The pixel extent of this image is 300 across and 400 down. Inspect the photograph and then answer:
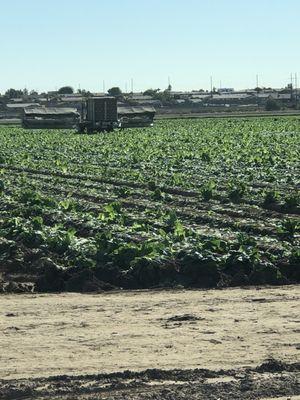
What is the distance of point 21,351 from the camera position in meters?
8.16

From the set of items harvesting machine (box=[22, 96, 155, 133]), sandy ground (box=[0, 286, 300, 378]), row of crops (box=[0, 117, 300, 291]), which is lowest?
sandy ground (box=[0, 286, 300, 378])

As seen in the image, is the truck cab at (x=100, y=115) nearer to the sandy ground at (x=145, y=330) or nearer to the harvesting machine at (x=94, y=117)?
the harvesting machine at (x=94, y=117)

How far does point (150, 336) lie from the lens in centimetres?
863

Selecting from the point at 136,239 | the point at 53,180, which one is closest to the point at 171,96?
the point at 53,180

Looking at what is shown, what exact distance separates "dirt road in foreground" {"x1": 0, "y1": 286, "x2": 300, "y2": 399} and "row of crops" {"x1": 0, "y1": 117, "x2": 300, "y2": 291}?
0.75 metres

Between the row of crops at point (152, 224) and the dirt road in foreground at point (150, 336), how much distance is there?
75cm

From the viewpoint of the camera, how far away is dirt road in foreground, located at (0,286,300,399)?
7309mm

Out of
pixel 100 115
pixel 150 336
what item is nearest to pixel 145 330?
pixel 150 336

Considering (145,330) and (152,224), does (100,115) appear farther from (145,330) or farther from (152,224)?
(145,330)

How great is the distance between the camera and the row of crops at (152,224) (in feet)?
39.0

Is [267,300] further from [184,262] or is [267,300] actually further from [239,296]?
[184,262]

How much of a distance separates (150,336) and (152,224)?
7008mm

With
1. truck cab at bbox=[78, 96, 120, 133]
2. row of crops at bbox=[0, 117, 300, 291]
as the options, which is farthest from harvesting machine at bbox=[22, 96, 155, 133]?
row of crops at bbox=[0, 117, 300, 291]

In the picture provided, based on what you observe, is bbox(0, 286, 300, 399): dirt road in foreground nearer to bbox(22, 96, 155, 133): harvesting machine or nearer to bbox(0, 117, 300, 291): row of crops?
bbox(0, 117, 300, 291): row of crops
